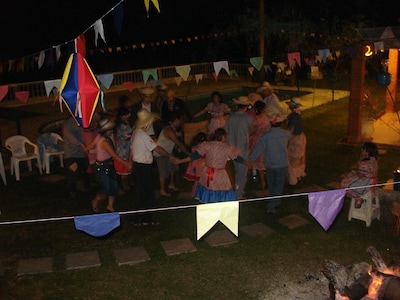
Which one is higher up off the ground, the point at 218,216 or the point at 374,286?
the point at 218,216

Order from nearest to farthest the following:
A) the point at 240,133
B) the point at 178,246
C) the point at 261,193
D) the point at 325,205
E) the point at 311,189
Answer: the point at 325,205
the point at 178,246
the point at 240,133
the point at 261,193
the point at 311,189

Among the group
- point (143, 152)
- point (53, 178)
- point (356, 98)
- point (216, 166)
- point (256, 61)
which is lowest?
point (53, 178)

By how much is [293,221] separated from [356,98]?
17.4ft

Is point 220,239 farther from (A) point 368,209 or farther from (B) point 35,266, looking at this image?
(B) point 35,266

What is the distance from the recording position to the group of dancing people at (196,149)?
717 cm

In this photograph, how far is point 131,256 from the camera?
6672 millimetres

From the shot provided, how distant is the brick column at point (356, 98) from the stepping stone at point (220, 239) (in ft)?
19.6

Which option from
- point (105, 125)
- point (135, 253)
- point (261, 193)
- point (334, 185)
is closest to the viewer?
point (135, 253)

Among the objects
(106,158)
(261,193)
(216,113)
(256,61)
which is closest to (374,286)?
(261,193)

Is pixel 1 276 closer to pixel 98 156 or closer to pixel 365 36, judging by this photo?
pixel 98 156

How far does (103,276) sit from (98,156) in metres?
2.02

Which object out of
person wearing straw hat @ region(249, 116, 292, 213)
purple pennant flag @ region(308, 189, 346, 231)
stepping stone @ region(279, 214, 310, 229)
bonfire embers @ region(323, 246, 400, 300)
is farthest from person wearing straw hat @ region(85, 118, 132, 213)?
bonfire embers @ region(323, 246, 400, 300)

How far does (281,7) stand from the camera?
961 inches

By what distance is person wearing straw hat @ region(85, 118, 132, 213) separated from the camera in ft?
24.3
